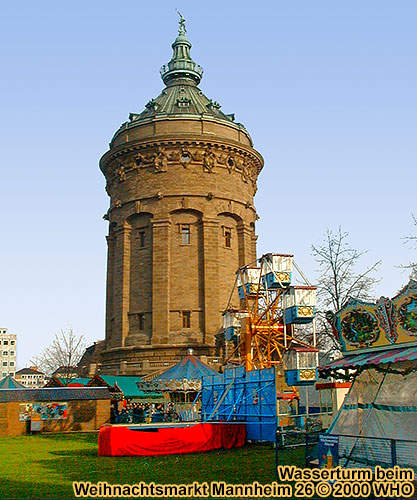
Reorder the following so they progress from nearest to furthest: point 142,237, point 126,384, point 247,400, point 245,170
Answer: point 247,400
point 126,384
point 142,237
point 245,170

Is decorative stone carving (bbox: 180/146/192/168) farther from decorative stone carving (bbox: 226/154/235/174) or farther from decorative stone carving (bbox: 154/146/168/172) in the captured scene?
decorative stone carving (bbox: 226/154/235/174)

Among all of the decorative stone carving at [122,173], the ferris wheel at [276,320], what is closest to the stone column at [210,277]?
the decorative stone carving at [122,173]

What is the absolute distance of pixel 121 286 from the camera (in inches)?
2100

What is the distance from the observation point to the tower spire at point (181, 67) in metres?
62.6

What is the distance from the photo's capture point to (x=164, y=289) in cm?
5097

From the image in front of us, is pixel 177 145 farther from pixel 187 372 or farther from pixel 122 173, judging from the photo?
pixel 187 372

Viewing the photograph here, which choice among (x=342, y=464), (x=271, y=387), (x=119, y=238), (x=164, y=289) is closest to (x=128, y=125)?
(x=119, y=238)

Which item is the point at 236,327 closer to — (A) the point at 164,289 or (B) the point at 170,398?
(B) the point at 170,398

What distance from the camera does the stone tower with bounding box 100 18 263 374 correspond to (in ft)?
167

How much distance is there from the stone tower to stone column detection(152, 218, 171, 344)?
3.4 inches

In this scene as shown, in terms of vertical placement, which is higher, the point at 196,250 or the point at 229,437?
the point at 196,250

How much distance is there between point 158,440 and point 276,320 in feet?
33.2

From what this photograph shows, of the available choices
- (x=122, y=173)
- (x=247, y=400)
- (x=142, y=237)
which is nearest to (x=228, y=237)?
(x=142, y=237)

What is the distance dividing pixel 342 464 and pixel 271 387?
882 cm
